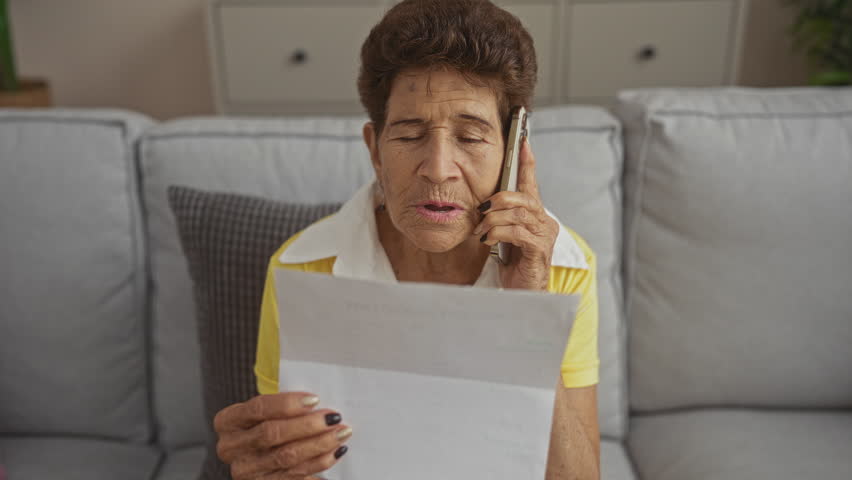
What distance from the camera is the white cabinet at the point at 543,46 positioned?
253 cm

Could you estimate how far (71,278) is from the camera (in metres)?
1.33

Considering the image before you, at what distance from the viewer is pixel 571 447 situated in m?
0.88

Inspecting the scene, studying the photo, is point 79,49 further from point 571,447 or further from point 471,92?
point 571,447

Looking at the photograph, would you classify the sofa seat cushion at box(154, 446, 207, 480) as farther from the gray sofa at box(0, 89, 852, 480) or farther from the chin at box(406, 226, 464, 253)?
the chin at box(406, 226, 464, 253)

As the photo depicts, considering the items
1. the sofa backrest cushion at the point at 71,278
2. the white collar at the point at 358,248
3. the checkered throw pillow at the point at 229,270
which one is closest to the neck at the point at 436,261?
the white collar at the point at 358,248

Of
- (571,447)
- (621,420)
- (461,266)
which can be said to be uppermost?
(461,266)

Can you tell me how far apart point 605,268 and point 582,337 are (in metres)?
0.40

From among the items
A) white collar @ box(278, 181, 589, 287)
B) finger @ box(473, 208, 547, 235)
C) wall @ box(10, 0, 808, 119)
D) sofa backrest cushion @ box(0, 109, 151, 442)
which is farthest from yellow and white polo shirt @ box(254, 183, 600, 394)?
wall @ box(10, 0, 808, 119)

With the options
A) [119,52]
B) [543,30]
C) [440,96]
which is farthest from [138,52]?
[440,96]

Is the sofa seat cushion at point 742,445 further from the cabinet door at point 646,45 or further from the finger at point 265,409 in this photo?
the cabinet door at point 646,45

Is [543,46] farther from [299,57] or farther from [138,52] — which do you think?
[138,52]

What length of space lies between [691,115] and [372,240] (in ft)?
2.38

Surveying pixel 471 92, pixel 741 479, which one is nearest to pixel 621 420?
pixel 741 479

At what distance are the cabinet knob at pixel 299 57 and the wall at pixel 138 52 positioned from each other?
2.66ft
